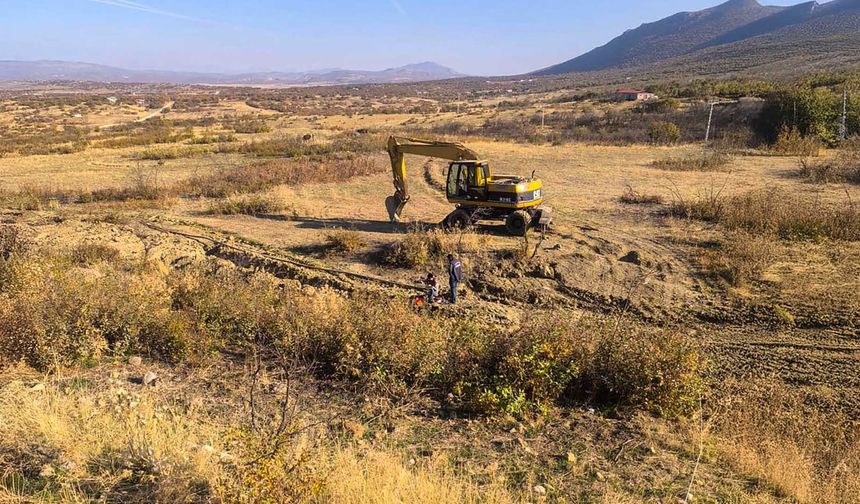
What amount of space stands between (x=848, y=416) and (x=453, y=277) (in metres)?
6.18

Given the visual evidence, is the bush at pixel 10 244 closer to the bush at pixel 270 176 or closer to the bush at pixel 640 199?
the bush at pixel 270 176

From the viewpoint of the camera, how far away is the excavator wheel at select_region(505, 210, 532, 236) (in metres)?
13.7

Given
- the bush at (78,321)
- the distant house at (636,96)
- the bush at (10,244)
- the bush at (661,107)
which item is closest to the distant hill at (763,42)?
the distant house at (636,96)

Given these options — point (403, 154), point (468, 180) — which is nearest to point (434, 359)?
point (468, 180)

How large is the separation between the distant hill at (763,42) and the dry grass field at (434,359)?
68.9 m

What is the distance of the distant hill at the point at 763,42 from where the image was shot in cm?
7425

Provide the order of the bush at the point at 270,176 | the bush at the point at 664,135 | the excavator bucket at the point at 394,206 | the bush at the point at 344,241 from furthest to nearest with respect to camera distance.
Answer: the bush at the point at 664,135 < the bush at the point at 270,176 < the excavator bucket at the point at 394,206 < the bush at the point at 344,241

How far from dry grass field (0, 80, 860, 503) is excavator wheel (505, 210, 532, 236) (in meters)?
0.35

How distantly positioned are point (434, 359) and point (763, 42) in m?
130

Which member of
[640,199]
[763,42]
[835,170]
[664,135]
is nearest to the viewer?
[640,199]

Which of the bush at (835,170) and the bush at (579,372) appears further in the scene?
the bush at (835,170)

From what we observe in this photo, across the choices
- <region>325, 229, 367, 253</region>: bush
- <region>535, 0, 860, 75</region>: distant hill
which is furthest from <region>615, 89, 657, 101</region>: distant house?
<region>325, 229, 367, 253</region>: bush

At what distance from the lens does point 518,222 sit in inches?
547

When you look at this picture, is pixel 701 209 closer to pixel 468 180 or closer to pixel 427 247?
pixel 468 180
